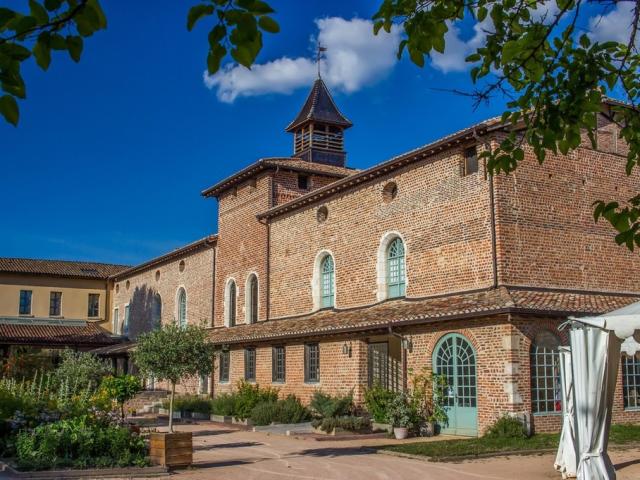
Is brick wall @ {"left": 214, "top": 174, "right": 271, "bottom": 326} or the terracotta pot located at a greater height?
brick wall @ {"left": 214, "top": 174, "right": 271, "bottom": 326}

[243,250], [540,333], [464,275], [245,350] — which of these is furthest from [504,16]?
[243,250]

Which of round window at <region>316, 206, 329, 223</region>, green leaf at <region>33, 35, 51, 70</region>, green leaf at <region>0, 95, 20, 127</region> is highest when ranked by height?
round window at <region>316, 206, 329, 223</region>

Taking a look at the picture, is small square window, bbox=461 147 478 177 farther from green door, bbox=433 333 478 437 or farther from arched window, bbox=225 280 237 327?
arched window, bbox=225 280 237 327

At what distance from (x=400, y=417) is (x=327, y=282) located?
7878 millimetres

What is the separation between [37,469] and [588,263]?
14.8 metres

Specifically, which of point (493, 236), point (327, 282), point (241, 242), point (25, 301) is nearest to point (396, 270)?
point (327, 282)

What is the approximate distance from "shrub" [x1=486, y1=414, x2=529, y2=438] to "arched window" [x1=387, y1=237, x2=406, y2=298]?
20.4 feet

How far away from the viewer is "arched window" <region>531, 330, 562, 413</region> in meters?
17.5

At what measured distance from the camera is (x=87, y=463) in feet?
40.8

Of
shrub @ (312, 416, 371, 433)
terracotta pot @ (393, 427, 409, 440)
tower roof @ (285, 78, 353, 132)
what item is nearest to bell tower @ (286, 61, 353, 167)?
tower roof @ (285, 78, 353, 132)

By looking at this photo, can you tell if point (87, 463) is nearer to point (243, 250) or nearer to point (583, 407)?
point (583, 407)

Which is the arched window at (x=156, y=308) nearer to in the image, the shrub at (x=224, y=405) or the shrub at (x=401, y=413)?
the shrub at (x=224, y=405)

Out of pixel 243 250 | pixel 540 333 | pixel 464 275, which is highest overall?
pixel 243 250

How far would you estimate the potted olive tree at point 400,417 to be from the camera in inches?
736
